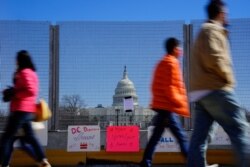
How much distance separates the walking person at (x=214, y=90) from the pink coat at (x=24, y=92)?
2.54 metres

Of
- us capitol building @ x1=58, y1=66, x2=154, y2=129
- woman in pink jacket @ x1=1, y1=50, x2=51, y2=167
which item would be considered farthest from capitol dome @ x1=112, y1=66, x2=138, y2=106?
woman in pink jacket @ x1=1, y1=50, x2=51, y2=167

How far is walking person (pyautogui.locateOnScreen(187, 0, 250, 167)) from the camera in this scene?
14.4ft

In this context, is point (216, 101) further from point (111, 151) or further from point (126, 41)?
point (126, 41)

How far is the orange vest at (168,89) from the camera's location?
20.8 ft

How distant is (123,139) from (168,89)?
16.5 ft

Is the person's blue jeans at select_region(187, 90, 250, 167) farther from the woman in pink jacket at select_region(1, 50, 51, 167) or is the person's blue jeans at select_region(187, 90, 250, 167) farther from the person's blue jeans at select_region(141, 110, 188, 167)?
the woman in pink jacket at select_region(1, 50, 51, 167)

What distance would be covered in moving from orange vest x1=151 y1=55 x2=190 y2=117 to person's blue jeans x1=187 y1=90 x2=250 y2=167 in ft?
5.23

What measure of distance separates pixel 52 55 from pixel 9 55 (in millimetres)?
947

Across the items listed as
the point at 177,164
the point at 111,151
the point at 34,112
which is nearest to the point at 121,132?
the point at 111,151

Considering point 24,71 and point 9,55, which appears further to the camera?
point 9,55

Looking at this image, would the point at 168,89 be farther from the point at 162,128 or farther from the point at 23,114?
the point at 23,114

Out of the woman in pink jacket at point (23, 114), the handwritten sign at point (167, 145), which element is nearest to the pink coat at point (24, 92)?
the woman in pink jacket at point (23, 114)

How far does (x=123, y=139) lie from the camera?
1126 cm

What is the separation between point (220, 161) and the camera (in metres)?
10.6
